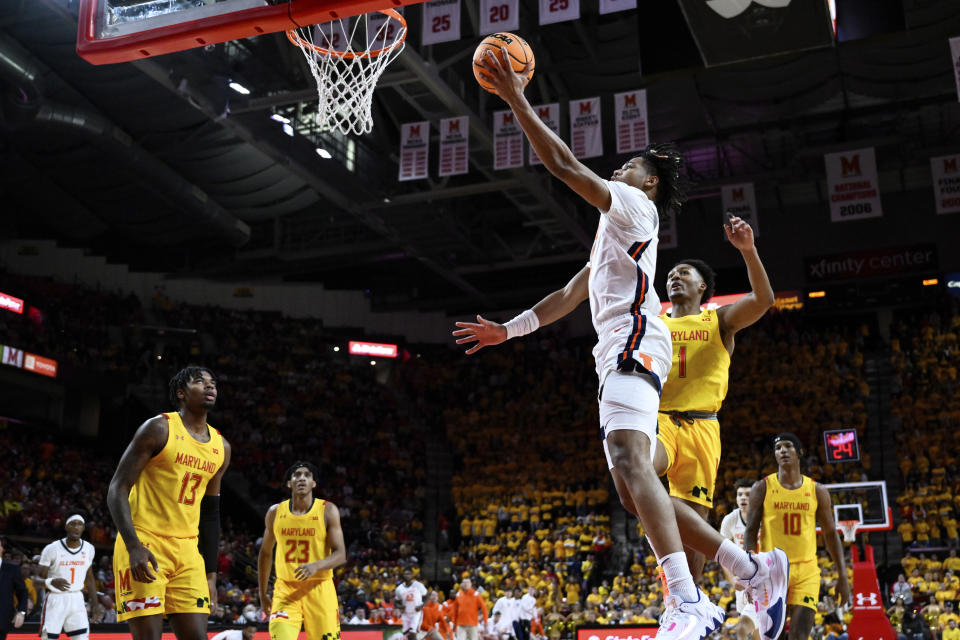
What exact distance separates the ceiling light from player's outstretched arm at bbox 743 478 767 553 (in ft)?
52.4

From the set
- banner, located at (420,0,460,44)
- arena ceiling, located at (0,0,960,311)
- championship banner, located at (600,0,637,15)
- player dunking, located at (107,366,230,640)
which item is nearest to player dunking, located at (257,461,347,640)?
player dunking, located at (107,366,230,640)

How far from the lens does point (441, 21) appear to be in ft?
56.7

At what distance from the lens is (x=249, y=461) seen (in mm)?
29688

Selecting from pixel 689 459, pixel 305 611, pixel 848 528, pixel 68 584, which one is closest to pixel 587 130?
pixel 848 528

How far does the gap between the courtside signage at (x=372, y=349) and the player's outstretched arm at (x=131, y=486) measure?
1137 inches

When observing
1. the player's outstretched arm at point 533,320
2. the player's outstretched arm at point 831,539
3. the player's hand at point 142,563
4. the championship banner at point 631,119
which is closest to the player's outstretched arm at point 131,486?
the player's hand at point 142,563

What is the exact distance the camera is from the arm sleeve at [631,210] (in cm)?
461

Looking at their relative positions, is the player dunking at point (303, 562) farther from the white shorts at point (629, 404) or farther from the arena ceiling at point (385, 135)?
the arena ceiling at point (385, 135)

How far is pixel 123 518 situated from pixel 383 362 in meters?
30.7

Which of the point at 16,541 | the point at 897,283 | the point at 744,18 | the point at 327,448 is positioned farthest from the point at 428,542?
the point at 744,18

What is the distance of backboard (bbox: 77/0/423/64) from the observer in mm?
8781

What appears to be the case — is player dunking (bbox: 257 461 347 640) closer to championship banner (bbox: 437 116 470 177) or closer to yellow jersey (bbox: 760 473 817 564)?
yellow jersey (bbox: 760 473 817 564)

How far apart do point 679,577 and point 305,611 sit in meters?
4.95

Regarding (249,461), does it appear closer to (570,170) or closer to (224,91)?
(224,91)
